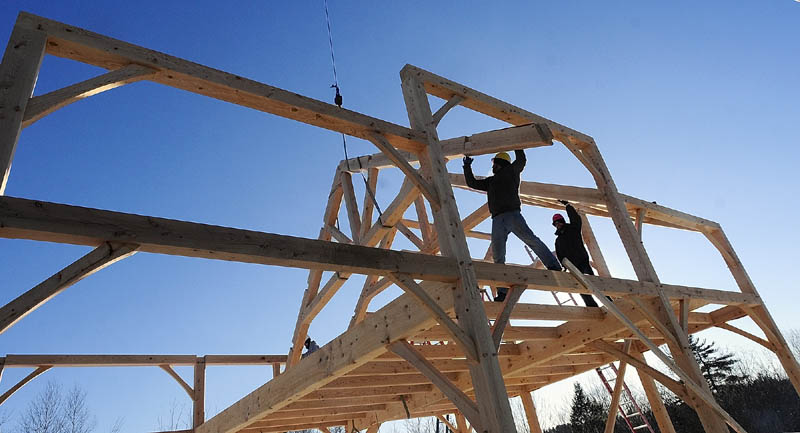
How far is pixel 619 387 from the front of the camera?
759 centimetres

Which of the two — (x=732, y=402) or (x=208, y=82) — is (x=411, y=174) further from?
(x=732, y=402)

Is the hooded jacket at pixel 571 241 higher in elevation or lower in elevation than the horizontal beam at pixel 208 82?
lower

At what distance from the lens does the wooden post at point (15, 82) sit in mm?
3057

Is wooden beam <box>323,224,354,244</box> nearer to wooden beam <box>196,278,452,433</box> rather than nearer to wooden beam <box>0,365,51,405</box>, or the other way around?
wooden beam <box>196,278,452,433</box>

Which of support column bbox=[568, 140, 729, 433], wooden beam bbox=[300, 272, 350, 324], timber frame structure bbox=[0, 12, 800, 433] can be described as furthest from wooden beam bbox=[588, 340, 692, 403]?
wooden beam bbox=[300, 272, 350, 324]

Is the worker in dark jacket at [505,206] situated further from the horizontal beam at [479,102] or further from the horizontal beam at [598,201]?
the horizontal beam at [598,201]

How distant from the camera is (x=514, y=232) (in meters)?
5.76

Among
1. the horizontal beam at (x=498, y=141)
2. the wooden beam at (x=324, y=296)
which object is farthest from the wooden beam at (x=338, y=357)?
the horizontal beam at (x=498, y=141)

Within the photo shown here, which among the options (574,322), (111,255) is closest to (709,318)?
(574,322)

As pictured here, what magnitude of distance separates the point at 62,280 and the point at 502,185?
4374mm

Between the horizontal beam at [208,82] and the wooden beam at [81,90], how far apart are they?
0.09m

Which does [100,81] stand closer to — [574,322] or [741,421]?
[574,322]

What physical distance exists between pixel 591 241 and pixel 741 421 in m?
24.5

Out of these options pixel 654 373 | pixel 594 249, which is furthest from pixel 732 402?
pixel 654 373
